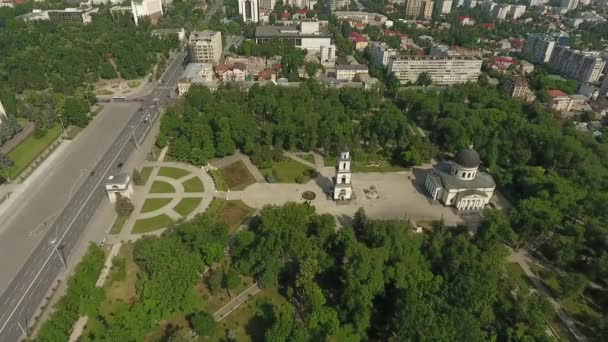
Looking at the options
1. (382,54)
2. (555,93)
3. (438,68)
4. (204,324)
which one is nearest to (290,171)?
(204,324)

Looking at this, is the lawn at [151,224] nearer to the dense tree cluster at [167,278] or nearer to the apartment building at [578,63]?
the dense tree cluster at [167,278]

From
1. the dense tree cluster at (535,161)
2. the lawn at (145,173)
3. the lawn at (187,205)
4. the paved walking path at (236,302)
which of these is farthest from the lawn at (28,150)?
the dense tree cluster at (535,161)

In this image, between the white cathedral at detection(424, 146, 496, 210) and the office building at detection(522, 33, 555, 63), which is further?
the office building at detection(522, 33, 555, 63)

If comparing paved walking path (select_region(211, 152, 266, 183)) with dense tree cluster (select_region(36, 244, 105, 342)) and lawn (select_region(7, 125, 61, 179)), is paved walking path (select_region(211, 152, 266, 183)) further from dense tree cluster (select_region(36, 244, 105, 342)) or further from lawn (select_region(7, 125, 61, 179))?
lawn (select_region(7, 125, 61, 179))

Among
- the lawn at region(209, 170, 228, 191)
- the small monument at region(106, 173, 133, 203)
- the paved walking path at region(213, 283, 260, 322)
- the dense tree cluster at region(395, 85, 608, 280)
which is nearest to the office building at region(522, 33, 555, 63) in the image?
the dense tree cluster at region(395, 85, 608, 280)

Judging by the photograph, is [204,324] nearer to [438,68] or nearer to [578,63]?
[438,68]

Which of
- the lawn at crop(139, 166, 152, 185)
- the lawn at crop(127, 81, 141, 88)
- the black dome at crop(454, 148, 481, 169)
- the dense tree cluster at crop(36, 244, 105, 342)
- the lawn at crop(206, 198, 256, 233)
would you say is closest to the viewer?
the dense tree cluster at crop(36, 244, 105, 342)

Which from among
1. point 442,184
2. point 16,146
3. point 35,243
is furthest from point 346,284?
point 16,146
